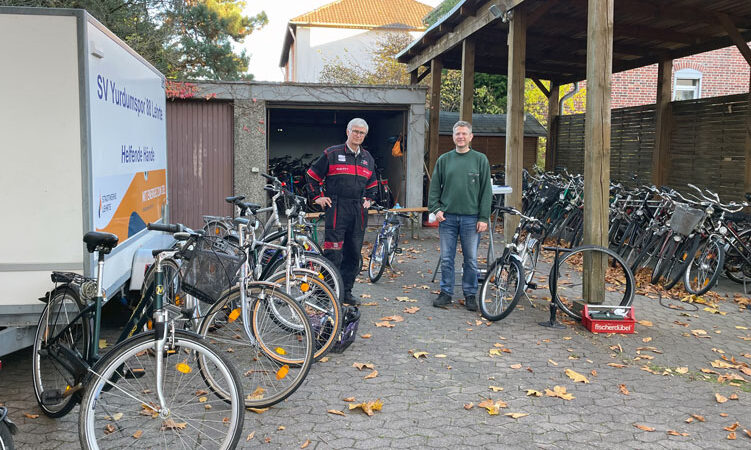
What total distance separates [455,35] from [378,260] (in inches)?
212

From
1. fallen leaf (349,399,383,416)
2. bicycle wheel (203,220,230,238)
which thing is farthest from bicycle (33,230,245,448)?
bicycle wheel (203,220,230,238)

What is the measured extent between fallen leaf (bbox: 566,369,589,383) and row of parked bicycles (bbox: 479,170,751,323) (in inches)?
49.2

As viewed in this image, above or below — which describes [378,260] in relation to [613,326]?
above

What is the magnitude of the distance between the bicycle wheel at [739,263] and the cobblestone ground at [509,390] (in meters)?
1.51

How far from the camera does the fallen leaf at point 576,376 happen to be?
452 cm

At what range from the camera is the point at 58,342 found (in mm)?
3785

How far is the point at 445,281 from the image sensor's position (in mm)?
6672

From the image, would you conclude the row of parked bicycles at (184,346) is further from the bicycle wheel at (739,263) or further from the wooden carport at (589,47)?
the bicycle wheel at (739,263)

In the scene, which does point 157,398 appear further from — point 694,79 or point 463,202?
point 694,79

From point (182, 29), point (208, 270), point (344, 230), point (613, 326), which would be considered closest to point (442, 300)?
point (344, 230)

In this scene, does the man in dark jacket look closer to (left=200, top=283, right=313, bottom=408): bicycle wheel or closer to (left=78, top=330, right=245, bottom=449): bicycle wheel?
(left=200, top=283, right=313, bottom=408): bicycle wheel

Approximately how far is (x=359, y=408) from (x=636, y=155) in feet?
36.6

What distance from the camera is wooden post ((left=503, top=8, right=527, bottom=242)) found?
8.75m

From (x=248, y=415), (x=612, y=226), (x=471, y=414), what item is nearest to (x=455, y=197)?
(x=471, y=414)
